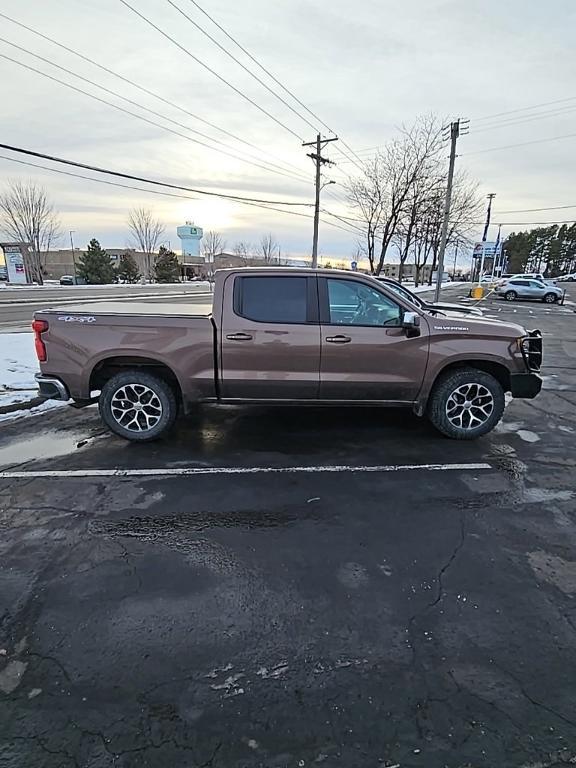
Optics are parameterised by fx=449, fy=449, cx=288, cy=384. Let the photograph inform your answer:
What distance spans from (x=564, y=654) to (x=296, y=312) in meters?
3.71

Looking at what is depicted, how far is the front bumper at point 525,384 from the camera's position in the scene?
201 inches

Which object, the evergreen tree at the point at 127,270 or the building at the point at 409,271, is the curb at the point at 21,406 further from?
the building at the point at 409,271

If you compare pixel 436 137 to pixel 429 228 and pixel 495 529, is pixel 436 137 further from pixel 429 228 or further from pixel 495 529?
pixel 495 529

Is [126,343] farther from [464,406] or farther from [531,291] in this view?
[531,291]

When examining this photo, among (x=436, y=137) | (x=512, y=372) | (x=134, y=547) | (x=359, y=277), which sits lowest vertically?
(x=134, y=547)

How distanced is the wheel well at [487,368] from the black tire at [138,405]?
3144mm

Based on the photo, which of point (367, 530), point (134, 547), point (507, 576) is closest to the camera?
point (507, 576)

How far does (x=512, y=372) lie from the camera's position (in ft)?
17.0

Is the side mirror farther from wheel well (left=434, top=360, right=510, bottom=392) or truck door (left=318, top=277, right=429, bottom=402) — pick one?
wheel well (left=434, top=360, right=510, bottom=392)

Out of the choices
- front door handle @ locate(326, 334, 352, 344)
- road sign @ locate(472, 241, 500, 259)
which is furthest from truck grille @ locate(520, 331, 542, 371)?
road sign @ locate(472, 241, 500, 259)

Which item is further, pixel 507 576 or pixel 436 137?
pixel 436 137

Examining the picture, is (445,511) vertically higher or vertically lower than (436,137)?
lower

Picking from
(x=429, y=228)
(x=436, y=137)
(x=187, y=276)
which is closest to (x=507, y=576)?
(x=436, y=137)

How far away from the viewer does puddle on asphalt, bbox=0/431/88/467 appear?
4.73 meters
